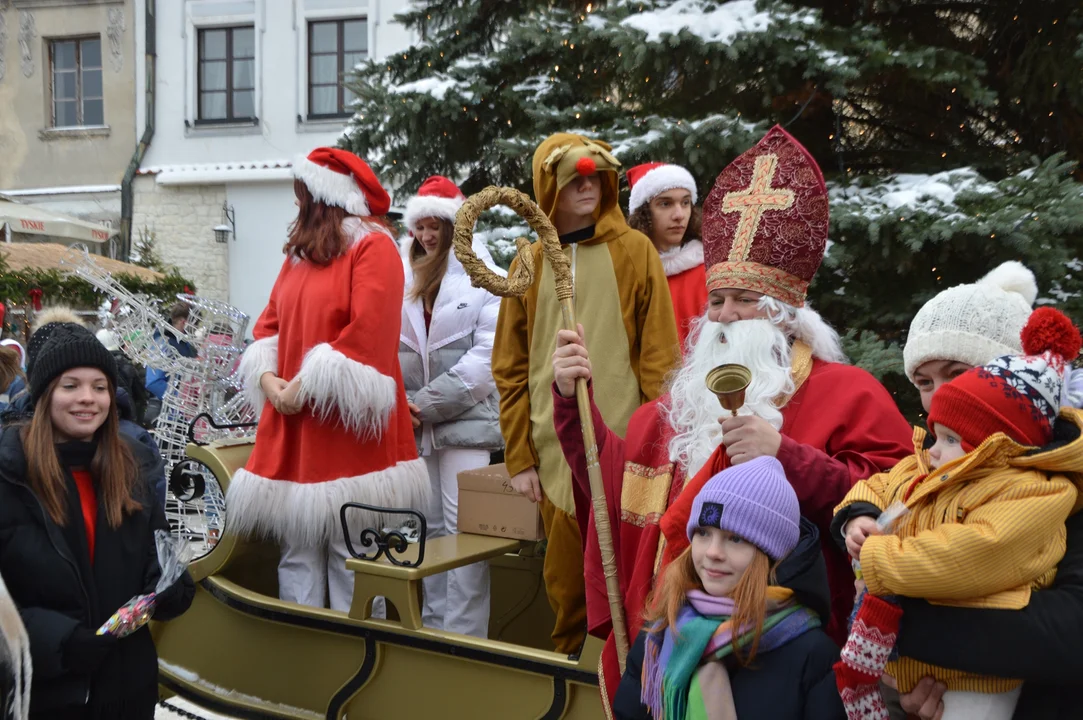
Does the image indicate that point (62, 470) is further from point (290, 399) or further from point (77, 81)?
point (77, 81)

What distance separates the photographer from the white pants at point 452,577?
396 centimetres

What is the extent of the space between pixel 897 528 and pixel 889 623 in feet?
0.55

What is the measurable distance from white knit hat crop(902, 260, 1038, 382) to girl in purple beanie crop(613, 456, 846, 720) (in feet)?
1.28

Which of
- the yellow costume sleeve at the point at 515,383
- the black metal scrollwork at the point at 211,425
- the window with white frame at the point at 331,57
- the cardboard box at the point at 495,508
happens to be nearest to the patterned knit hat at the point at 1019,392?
the yellow costume sleeve at the point at 515,383

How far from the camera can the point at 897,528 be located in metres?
1.86

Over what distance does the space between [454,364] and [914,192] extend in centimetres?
213

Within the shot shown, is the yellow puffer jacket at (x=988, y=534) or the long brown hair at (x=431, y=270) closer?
the yellow puffer jacket at (x=988, y=534)

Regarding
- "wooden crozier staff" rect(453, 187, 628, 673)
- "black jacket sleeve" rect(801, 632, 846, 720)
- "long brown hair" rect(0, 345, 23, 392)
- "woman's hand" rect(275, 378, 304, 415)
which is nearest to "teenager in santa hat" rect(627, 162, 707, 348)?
"woman's hand" rect(275, 378, 304, 415)

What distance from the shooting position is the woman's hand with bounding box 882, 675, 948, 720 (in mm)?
1834

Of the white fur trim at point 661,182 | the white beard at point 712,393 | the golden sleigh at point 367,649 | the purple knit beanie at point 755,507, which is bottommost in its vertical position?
the golden sleigh at point 367,649

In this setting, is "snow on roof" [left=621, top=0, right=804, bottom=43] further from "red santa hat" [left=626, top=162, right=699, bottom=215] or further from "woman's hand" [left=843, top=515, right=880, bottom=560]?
"woman's hand" [left=843, top=515, right=880, bottom=560]

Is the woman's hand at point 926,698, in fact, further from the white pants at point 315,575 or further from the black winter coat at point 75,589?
the white pants at point 315,575

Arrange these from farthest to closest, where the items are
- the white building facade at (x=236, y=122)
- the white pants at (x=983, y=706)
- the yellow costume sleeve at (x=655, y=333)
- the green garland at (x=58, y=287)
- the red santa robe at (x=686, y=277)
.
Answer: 1. the white building facade at (x=236, y=122)
2. the green garland at (x=58, y=287)
3. the red santa robe at (x=686, y=277)
4. the yellow costume sleeve at (x=655, y=333)
5. the white pants at (x=983, y=706)

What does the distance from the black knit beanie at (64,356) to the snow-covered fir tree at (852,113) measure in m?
2.43
